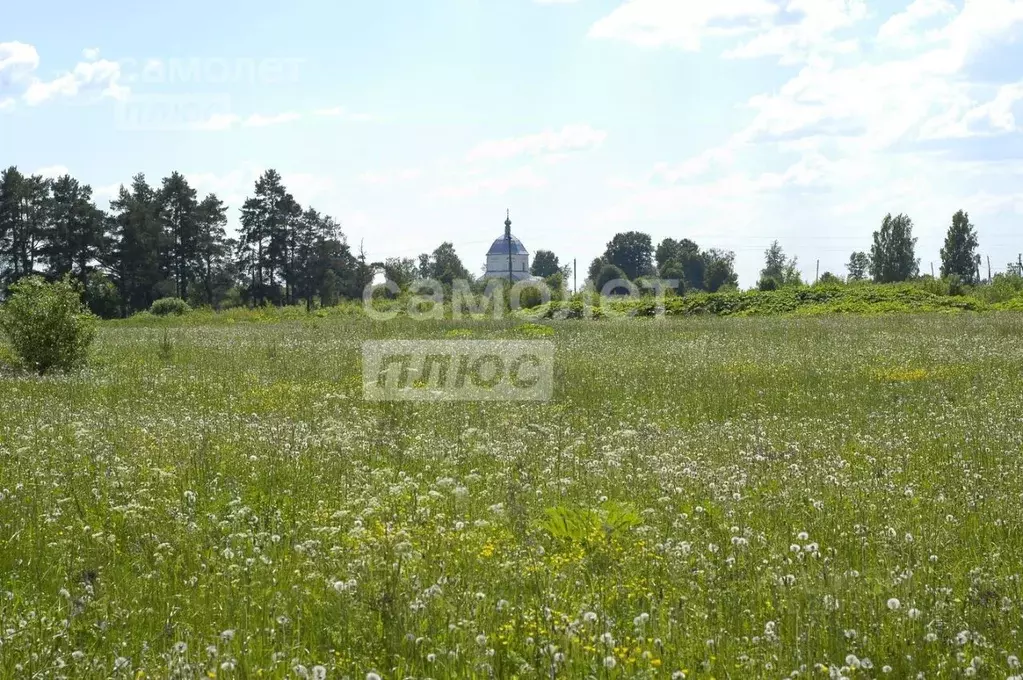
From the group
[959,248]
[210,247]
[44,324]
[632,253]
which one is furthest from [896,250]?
[44,324]

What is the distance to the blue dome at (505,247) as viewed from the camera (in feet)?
529

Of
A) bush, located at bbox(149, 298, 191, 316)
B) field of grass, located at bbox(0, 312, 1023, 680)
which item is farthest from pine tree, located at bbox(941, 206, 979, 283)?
field of grass, located at bbox(0, 312, 1023, 680)

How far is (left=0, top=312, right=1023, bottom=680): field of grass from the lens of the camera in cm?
482

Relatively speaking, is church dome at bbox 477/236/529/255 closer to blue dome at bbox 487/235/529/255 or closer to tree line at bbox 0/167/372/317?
blue dome at bbox 487/235/529/255

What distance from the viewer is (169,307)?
67312 mm

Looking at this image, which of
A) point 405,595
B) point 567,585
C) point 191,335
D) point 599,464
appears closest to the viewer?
point 405,595

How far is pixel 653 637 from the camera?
5.04 metres

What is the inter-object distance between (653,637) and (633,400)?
419 inches

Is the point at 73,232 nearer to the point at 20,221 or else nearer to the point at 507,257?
the point at 20,221

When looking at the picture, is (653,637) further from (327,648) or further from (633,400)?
(633,400)

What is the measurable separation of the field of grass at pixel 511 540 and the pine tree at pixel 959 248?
303 ft

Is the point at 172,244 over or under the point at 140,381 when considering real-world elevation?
over

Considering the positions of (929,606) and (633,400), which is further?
(633,400)

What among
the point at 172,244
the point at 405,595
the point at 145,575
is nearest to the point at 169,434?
the point at 145,575
